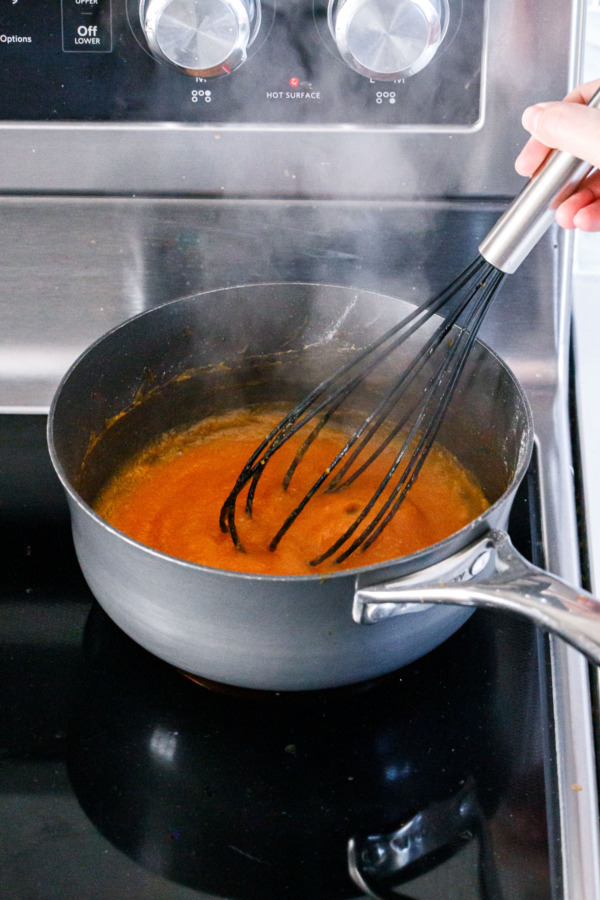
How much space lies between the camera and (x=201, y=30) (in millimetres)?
503

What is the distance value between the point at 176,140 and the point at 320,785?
44cm

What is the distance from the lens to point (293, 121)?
561mm

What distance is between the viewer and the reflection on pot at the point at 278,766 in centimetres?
38

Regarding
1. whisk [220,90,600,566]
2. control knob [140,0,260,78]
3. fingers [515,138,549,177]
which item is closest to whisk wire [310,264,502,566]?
whisk [220,90,600,566]

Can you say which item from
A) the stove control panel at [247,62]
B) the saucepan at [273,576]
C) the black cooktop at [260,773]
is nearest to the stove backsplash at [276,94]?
the stove control panel at [247,62]

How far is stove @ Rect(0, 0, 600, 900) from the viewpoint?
390 millimetres

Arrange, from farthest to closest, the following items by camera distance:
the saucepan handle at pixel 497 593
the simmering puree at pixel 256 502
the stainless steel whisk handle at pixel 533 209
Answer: the simmering puree at pixel 256 502 → the stainless steel whisk handle at pixel 533 209 → the saucepan handle at pixel 497 593

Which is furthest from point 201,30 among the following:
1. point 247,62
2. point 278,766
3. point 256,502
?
point 278,766

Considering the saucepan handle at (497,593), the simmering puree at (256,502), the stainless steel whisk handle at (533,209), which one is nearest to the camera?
the saucepan handle at (497,593)

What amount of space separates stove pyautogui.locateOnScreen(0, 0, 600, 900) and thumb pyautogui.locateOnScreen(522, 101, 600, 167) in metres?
0.13

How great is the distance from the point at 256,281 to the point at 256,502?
19 centimetres

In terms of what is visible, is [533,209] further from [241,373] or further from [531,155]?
[241,373]

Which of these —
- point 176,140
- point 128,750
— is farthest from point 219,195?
point 128,750

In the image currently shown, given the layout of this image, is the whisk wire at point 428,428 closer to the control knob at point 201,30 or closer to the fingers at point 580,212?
the fingers at point 580,212
